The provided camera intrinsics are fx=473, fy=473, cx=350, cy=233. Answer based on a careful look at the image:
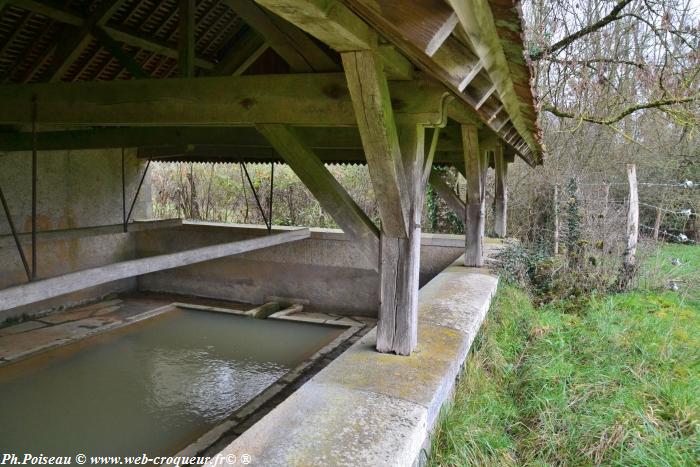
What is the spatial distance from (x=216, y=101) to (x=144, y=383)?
9.40ft

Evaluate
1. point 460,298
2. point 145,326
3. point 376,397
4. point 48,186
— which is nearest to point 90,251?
point 48,186

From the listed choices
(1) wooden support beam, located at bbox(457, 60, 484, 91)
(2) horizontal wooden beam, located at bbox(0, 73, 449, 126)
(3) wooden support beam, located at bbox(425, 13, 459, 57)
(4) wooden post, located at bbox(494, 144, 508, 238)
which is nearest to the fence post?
(4) wooden post, located at bbox(494, 144, 508, 238)

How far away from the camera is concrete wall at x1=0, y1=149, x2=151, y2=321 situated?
230 inches

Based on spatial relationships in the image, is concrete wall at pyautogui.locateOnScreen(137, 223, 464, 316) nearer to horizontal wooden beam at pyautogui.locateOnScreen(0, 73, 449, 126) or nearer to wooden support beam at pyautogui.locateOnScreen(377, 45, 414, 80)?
horizontal wooden beam at pyautogui.locateOnScreen(0, 73, 449, 126)

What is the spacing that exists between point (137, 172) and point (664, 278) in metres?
7.67

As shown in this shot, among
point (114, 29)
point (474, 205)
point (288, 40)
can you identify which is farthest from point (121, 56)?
point (474, 205)

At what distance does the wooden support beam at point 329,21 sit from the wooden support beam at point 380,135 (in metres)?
0.09

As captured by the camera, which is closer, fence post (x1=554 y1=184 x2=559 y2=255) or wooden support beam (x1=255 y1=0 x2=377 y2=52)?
wooden support beam (x1=255 y1=0 x2=377 y2=52)

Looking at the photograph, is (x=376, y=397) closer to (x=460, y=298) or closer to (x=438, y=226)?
(x=460, y=298)

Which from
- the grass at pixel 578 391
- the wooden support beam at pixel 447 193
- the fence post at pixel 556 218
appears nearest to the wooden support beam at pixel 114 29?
the wooden support beam at pixel 447 193

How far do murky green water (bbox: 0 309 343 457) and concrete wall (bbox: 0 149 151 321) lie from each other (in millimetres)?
1611

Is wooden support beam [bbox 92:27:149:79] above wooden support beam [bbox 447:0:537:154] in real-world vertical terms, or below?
above

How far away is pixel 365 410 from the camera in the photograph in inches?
81.7

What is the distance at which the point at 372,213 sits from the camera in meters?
10.4
